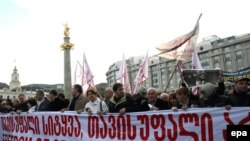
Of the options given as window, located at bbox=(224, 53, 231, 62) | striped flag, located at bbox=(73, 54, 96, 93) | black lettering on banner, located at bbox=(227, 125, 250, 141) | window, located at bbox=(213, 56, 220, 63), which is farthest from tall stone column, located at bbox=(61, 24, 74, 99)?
window, located at bbox=(213, 56, 220, 63)

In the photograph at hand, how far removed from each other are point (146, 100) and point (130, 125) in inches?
26.0

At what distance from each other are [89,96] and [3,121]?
3592 mm

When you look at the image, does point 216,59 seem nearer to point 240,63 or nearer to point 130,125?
point 240,63

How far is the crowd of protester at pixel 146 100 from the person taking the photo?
5.60 m

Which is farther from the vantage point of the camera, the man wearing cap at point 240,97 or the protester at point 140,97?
the protester at point 140,97

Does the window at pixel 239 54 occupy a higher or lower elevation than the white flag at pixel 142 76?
higher

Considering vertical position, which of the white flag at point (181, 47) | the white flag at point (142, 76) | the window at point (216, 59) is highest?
the window at point (216, 59)

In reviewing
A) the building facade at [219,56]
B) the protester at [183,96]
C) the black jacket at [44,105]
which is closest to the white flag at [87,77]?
the black jacket at [44,105]

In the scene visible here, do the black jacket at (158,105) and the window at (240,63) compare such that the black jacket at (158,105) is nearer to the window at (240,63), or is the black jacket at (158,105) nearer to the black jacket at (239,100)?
the black jacket at (239,100)

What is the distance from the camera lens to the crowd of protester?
18.4 feet

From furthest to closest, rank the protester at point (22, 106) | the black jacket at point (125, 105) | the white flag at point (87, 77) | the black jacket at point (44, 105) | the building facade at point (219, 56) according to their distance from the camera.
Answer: the building facade at point (219, 56) < the white flag at point (87, 77) < the protester at point (22, 106) < the black jacket at point (44, 105) < the black jacket at point (125, 105)

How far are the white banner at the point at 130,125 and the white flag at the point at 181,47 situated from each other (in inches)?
201

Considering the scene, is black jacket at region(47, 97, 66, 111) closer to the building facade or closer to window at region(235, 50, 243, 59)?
the building facade

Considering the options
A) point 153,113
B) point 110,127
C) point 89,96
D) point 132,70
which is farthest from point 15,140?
point 132,70
